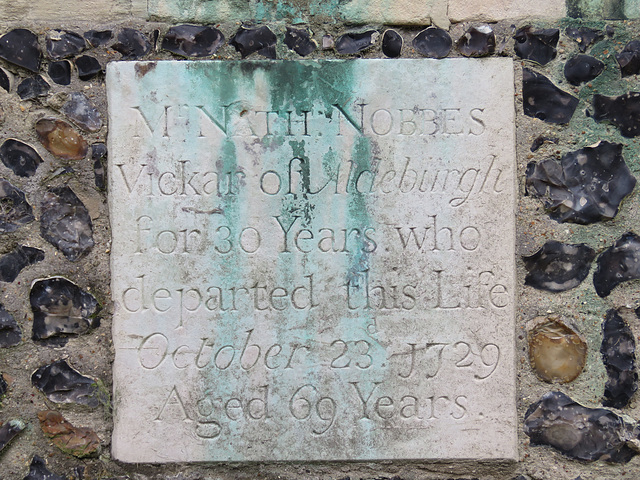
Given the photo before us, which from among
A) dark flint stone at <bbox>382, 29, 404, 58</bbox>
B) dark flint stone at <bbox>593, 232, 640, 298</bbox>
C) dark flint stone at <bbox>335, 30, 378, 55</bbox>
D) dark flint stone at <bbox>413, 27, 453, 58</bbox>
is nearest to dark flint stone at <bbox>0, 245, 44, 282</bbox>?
dark flint stone at <bbox>335, 30, 378, 55</bbox>

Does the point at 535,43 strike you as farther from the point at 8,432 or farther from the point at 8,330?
the point at 8,432

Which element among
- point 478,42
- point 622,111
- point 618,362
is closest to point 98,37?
point 478,42

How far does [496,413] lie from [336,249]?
784 mm

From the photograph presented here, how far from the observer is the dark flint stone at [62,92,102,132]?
77.9 inches

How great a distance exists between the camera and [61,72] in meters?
1.98

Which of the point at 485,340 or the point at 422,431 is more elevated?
the point at 485,340

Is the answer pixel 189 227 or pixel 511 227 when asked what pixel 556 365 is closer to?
pixel 511 227

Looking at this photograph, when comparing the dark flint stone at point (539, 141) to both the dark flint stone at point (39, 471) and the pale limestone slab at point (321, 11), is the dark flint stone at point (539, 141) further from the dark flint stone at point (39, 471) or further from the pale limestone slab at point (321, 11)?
the dark flint stone at point (39, 471)

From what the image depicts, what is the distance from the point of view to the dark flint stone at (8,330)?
6.46ft

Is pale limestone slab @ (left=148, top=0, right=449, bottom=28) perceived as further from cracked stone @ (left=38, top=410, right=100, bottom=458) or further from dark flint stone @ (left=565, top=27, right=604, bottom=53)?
cracked stone @ (left=38, top=410, right=100, bottom=458)

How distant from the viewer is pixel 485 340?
6.38ft

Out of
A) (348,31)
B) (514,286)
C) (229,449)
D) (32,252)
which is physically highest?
(348,31)

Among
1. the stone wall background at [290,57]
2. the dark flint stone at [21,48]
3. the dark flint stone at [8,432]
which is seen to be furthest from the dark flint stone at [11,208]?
the dark flint stone at [8,432]

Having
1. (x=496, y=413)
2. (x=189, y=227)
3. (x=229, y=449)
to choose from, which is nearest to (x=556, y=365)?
(x=496, y=413)
